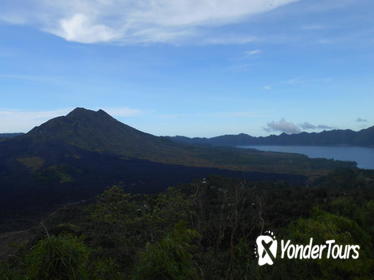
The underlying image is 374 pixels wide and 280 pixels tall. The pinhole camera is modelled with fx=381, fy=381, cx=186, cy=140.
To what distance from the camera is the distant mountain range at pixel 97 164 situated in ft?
182

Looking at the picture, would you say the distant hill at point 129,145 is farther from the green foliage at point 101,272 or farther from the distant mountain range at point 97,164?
the green foliage at point 101,272

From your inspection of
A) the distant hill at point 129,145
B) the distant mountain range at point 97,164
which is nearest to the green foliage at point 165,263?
the distant mountain range at point 97,164

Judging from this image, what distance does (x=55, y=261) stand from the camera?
5.30 meters

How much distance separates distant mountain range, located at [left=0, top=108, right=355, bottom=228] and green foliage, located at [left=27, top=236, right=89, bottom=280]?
38.5 m

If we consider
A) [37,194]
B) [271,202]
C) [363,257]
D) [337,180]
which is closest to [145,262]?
[363,257]

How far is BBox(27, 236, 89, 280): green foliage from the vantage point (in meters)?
5.23

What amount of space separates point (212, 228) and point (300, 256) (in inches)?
231

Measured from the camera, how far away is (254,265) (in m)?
8.80

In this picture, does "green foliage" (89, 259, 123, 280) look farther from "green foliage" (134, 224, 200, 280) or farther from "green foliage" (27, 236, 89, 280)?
"green foliage" (134, 224, 200, 280)

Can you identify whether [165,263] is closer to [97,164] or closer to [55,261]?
[55,261]

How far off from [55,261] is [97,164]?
3085 inches

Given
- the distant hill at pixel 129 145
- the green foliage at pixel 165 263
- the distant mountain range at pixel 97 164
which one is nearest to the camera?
the green foliage at pixel 165 263

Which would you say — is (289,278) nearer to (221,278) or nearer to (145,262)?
(221,278)

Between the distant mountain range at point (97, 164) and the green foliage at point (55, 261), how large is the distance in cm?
3851
